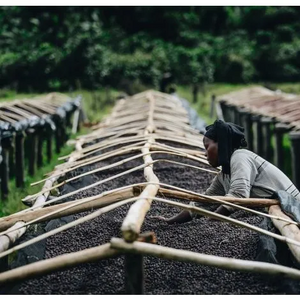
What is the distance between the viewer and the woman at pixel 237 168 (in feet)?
14.4

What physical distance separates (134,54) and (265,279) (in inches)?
949

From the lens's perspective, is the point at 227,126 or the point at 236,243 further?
the point at 227,126

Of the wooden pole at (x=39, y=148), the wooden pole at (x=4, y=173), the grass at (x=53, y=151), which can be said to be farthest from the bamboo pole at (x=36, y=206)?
the wooden pole at (x=39, y=148)

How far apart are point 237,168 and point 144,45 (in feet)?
82.2

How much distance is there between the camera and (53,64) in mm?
24359

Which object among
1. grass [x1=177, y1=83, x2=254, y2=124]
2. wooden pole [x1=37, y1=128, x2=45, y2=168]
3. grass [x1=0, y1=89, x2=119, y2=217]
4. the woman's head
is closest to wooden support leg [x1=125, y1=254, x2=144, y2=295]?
→ the woman's head

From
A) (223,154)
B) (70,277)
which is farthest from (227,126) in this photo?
(70,277)

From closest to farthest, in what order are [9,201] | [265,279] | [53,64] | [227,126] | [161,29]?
1. [265,279]
2. [227,126]
3. [9,201]
4. [53,64]
5. [161,29]

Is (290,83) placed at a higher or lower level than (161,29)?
lower

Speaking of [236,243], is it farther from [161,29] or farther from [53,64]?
[161,29]

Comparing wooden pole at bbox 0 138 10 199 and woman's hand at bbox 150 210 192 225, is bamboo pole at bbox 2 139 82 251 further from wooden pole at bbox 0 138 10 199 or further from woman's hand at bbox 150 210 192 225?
wooden pole at bbox 0 138 10 199

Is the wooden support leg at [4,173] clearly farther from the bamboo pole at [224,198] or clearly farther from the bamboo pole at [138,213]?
the bamboo pole at [224,198]

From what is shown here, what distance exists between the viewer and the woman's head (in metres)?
4.42

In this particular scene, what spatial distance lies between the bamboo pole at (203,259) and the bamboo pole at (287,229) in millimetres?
300
